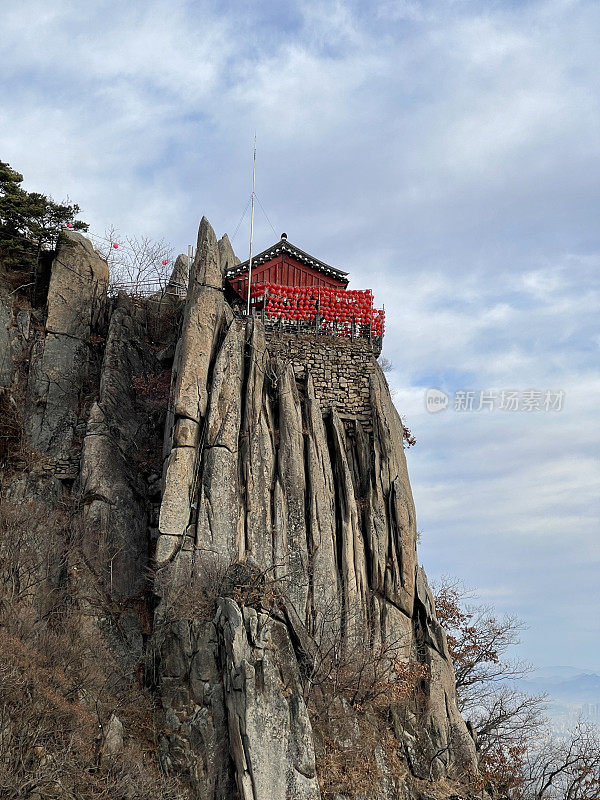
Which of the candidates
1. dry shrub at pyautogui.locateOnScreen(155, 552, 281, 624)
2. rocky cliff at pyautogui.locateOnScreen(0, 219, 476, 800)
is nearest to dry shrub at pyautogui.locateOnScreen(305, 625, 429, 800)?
rocky cliff at pyautogui.locateOnScreen(0, 219, 476, 800)

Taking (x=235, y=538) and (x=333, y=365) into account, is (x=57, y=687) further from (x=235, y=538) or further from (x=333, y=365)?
(x=333, y=365)

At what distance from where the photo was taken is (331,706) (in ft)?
80.4

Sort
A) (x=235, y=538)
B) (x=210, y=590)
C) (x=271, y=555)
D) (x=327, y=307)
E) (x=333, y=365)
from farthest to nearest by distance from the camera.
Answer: (x=327, y=307), (x=333, y=365), (x=271, y=555), (x=235, y=538), (x=210, y=590)

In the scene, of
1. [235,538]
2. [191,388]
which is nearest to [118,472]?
[191,388]

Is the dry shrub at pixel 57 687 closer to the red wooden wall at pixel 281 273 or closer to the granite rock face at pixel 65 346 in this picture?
the granite rock face at pixel 65 346

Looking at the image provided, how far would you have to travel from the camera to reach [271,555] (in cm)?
2727

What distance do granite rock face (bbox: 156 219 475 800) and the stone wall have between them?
0.68 ft

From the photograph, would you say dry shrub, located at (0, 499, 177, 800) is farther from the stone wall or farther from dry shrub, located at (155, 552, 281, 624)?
the stone wall

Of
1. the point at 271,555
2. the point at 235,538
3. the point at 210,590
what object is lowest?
the point at 210,590

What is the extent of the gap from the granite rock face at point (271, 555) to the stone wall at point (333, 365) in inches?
8.2

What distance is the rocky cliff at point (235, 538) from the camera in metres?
22.7

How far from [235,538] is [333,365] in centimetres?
994

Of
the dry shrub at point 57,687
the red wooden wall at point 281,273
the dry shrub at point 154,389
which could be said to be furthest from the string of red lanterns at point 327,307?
the dry shrub at point 57,687

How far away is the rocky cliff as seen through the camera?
22.7 metres
